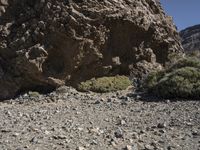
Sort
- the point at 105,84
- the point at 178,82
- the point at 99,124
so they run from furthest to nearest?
the point at 105,84
the point at 178,82
the point at 99,124

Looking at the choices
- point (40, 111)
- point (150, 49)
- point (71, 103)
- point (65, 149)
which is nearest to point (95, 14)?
point (150, 49)

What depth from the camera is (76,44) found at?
1233 centimetres

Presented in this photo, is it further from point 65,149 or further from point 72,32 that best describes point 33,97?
point 65,149

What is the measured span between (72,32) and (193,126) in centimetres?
519

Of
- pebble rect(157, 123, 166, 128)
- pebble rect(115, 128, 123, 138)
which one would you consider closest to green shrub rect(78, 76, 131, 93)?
pebble rect(157, 123, 166, 128)

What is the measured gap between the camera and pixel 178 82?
35.7 feet

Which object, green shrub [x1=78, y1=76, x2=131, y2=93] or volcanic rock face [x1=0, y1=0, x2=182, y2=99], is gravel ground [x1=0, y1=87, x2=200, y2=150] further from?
volcanic rock face [x1=0, y1=0, x2=182, y2=99]

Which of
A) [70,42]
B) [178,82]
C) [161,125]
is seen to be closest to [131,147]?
[161,125]

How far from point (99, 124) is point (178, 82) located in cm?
316

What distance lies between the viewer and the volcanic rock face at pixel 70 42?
12328mm

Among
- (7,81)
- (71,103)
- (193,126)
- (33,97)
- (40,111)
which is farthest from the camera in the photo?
(7,81)

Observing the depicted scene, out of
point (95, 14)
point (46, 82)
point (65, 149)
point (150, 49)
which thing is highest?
point (95, 14)

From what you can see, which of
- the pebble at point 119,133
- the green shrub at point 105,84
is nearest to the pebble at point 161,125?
the pebble at point 119,133

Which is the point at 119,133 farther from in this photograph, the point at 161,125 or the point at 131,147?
the point at 161,125
